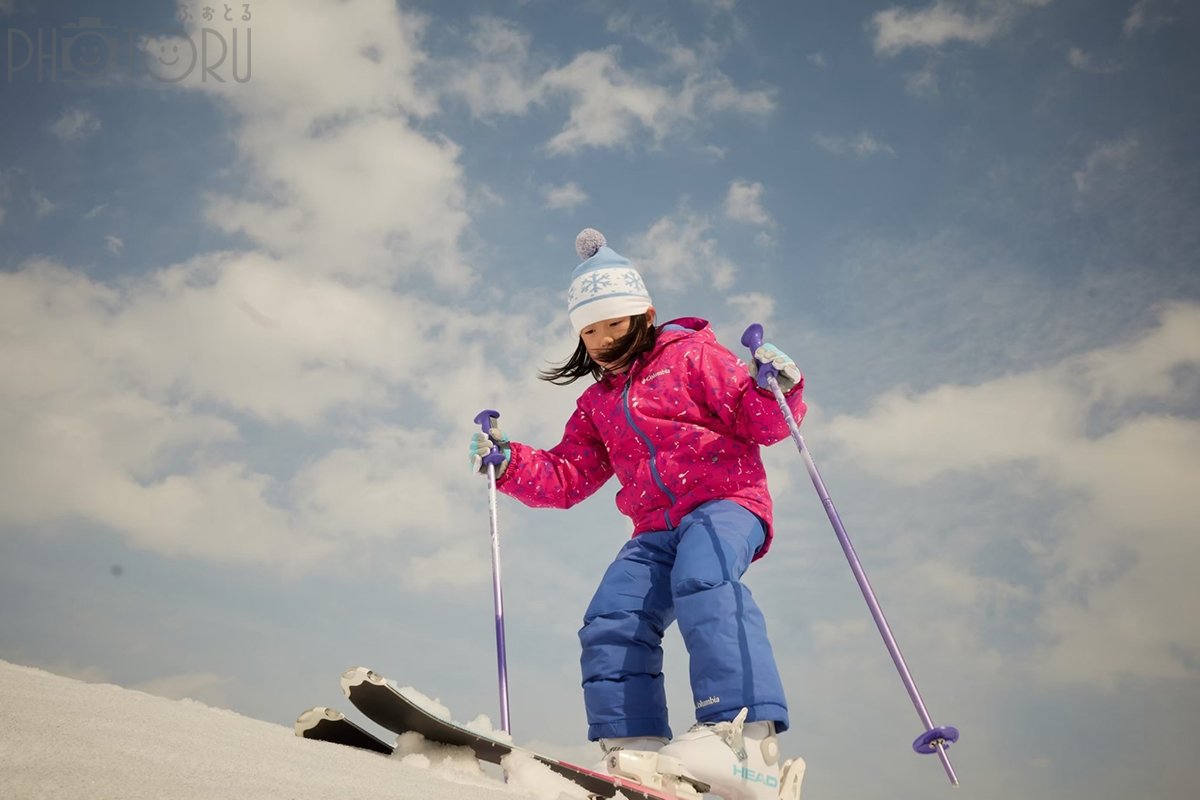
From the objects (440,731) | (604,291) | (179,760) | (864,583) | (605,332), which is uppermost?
(604,291)

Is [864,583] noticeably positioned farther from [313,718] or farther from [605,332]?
[313,718]

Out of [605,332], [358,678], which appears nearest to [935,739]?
[358,678]

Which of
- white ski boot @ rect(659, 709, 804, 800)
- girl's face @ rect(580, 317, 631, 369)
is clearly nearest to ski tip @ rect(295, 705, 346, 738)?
white ski boot @ rect(659, 709, 804, 800)

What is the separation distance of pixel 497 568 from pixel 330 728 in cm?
190

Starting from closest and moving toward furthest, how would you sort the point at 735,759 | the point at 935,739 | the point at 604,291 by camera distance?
the point at 735,759
the point at 935,739
the point at 604,291

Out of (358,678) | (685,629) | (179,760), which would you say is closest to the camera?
(179,760)

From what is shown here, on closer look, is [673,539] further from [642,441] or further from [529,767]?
[529,767]

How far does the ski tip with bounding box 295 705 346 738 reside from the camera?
2400mm

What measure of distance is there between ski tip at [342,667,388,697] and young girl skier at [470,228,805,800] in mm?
1160

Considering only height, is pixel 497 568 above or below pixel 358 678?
above

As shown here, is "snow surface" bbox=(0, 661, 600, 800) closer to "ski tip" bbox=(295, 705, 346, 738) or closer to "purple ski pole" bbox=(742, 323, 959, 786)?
"ski tip" bbox=(295, 705, 346, 738)

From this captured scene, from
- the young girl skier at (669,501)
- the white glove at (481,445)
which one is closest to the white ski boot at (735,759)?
the young girl skier at (669,501)

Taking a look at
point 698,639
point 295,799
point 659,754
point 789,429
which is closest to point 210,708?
point 295,799

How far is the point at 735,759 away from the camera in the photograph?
2840 mm
